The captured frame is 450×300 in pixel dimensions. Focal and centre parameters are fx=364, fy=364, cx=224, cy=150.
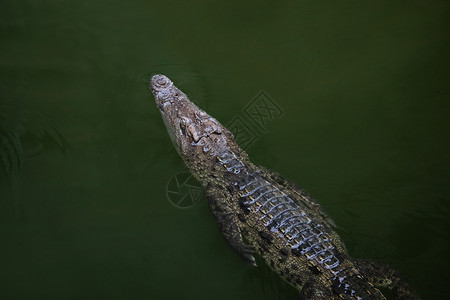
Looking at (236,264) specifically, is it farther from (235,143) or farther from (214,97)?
(214,97)

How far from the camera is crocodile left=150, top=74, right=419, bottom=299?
3.18 meters

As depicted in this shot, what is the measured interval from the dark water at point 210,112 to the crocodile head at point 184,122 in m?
0.22

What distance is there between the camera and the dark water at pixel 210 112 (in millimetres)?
3656

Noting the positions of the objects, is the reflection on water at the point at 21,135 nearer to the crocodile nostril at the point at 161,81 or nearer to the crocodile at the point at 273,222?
the crocodile nostril at the point at 161,81

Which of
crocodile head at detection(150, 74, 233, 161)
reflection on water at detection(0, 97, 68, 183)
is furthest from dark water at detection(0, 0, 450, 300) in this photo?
crocodile head at detection(150, 74, 233, 161)

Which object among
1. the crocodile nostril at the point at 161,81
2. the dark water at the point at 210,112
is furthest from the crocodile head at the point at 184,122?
the dark water at the point at 210,112

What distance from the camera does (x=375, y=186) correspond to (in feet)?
13.4

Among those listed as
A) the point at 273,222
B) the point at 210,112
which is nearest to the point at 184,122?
the point at 210,112

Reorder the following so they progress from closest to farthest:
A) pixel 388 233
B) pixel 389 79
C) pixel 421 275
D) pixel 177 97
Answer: pixel 421 275 → pixel 388 233 → pixel 177 97 → pixel 389 79

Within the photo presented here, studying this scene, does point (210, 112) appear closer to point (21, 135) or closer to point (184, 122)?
point (184, 122)

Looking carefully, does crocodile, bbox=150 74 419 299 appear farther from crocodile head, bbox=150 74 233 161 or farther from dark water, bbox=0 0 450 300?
dark water, bbox=0 0 450 300

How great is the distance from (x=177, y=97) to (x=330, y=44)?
2366mm

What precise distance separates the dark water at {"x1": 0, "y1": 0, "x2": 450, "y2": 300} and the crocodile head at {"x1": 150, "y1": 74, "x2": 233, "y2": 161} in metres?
0.22

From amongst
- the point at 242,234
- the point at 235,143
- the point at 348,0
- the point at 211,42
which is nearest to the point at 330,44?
the point at 348,0
